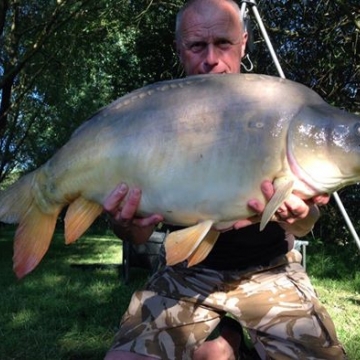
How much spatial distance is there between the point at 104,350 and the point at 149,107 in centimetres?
208

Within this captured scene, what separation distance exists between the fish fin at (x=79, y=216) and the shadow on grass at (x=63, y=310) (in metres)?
1.62

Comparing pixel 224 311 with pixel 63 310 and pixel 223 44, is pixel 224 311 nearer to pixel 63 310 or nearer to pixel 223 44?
pixel 223 44

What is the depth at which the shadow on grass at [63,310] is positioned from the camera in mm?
3469

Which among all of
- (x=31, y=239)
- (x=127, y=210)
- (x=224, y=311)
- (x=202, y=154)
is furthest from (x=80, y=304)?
(x=202, y=154)

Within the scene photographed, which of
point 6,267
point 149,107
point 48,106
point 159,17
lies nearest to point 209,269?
point 149,107

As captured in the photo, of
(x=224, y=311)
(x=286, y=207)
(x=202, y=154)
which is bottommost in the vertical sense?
(x=224, y=311)

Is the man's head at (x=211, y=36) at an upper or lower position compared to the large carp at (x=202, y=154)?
upper

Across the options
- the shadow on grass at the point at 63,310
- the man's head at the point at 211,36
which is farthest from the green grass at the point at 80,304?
the man's head at the point at 211,36

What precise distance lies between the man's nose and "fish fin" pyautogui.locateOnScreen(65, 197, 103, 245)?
865 millimetres

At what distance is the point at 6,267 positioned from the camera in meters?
7.57

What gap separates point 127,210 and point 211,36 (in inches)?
37.3

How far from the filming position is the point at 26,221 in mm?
1940

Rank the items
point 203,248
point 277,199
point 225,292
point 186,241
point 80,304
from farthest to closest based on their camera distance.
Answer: point 80,304, point 225,292, point 203,248, point 186,241, point 277,199

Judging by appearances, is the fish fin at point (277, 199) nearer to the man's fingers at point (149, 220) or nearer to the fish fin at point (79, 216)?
the man's fingers at point (149, 220)
